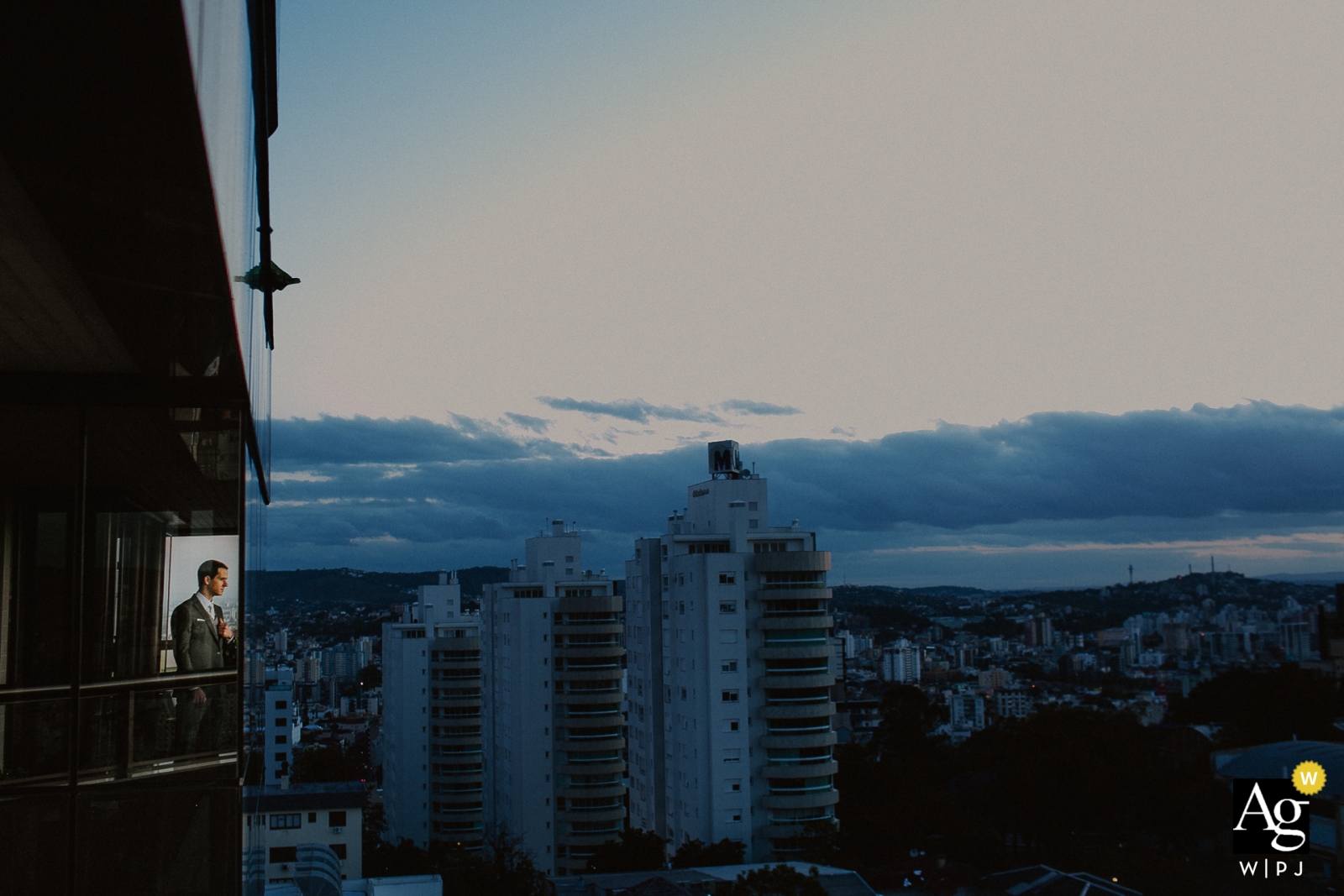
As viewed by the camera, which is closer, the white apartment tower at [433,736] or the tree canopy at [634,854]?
the tree canopy at [634,854]

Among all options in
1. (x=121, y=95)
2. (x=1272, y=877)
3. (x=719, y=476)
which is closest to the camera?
(x=121, y=95)

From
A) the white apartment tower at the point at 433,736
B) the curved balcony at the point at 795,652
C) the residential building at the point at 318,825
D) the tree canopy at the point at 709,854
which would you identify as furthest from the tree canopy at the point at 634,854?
the white apartment tower at the point at 433,736

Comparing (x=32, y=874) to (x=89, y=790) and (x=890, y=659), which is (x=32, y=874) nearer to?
(x=89, y=790)

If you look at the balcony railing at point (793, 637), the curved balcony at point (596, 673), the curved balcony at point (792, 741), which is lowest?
the curved balcony at point (792, 741)

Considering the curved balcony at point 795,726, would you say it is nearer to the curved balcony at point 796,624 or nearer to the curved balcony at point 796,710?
the curved balcony at point 796,710

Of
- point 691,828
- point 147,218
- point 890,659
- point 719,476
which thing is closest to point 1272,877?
point 691,828

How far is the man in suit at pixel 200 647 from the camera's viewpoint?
4020mm

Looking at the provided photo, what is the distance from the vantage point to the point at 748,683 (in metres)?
28.3

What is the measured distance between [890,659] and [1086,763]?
220 feet

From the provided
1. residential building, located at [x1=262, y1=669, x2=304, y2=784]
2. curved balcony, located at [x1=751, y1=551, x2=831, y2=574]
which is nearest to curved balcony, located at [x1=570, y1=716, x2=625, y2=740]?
curved balcony, located at [x1=751, y1=551, x2=831, y2=574]

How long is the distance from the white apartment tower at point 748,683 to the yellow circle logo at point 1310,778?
36.2ft

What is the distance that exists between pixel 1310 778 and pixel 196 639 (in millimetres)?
22914

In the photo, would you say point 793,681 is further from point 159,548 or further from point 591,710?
point 159,548

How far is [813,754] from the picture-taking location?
1097 inches
